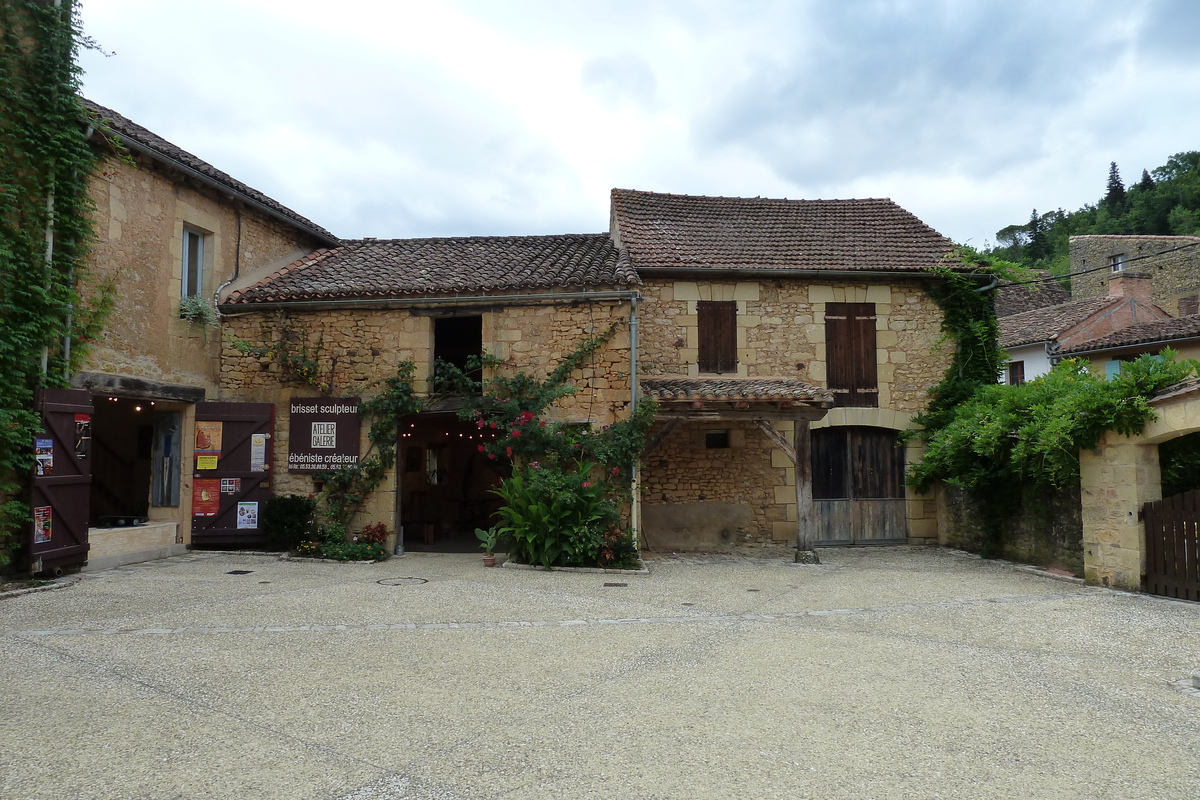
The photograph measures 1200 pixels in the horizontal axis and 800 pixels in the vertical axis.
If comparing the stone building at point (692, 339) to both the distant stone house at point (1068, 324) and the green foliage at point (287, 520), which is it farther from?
the distant stone house at point (1068, 324)

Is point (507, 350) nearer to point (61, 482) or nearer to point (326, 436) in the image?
point (326, 436)

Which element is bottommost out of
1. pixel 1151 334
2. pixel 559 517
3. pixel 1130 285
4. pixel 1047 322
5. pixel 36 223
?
pixel 559 517

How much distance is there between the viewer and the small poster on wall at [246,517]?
10047 millimetres

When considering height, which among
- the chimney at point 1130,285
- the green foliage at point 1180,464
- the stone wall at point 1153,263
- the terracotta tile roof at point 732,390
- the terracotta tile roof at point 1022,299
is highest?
the stone wall at point 1153,263

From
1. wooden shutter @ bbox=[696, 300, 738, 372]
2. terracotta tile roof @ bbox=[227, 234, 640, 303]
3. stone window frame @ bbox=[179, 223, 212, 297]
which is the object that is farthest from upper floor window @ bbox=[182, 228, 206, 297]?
wooden shutter @ bbox=[696, 300, 738, 372]

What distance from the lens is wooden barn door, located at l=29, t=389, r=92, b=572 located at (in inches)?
295

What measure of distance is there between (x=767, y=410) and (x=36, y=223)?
27.9 feet

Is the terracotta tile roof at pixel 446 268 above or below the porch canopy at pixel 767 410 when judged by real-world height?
above

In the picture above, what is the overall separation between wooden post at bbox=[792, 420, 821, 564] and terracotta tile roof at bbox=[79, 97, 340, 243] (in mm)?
8482

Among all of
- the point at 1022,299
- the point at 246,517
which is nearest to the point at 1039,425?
the point at 246,517

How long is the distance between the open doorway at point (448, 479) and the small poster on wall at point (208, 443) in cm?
372

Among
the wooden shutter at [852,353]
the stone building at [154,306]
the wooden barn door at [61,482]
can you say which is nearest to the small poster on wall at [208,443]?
the stone building at [154,306]

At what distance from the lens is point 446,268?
11320 millimetres

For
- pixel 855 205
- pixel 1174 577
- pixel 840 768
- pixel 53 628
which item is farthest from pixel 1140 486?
pixel 53 628
